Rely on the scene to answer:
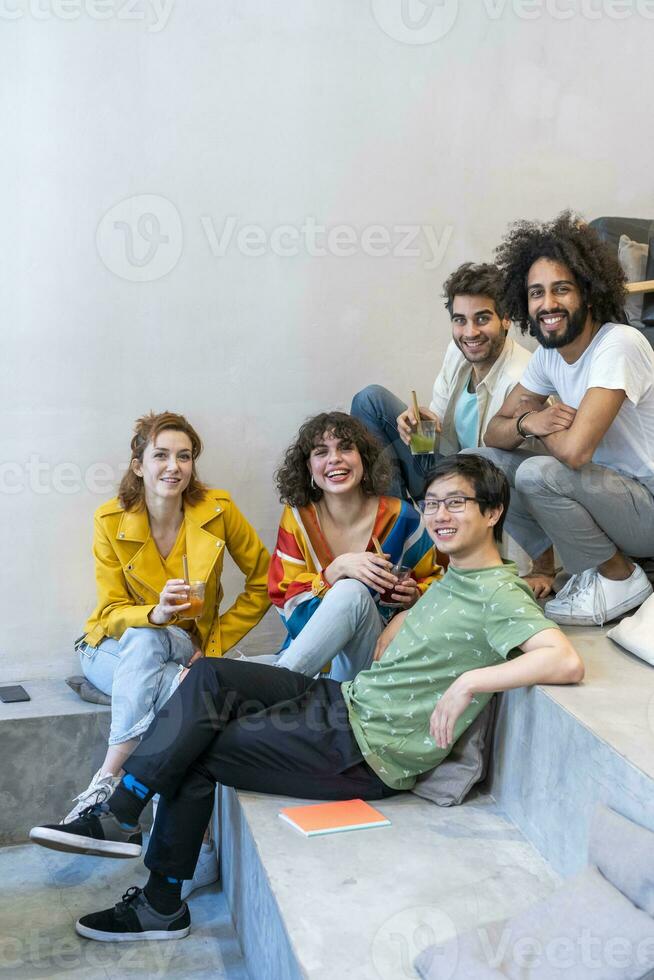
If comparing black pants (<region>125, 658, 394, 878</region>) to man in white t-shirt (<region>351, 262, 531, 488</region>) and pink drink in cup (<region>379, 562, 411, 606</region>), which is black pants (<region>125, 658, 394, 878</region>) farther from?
man in white t-shirt (<region>351, 262, 531, 488</region>)

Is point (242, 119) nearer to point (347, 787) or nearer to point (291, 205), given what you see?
point (291, 205)

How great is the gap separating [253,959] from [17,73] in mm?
2730

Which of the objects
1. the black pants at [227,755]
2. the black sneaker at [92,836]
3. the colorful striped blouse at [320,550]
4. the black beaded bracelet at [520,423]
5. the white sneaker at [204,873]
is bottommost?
the white sneaker at [204,873]

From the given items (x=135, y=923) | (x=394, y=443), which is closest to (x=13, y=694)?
(x=135, y=923)

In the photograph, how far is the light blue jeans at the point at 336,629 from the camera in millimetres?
2586

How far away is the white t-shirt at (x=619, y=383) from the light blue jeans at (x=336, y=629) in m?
0.75

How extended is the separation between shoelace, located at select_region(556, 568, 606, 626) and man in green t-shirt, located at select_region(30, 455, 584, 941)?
453 mm

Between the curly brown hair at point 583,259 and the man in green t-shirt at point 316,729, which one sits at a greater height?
the curly brown hair at point 583,259

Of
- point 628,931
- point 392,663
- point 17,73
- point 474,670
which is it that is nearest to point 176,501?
point 392,663

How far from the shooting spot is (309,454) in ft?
9.65

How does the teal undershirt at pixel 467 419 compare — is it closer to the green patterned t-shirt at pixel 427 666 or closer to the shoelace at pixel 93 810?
the green patterned t-shirt at pixel 427 666

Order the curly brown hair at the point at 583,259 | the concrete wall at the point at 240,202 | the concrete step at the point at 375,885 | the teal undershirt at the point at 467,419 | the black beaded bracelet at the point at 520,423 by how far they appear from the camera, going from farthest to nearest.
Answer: the concrete wall at the point at 240,202, the teal undershirt at the point at 467,419, the black beaded bracelet at the point at 520,423, the curly brown hair at the point at 583,259, the concrete step at the point at 375,885

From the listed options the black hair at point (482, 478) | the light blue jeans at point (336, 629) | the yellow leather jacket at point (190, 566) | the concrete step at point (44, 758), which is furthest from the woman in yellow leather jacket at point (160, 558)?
the black hair at point (482, 478)

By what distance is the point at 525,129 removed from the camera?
12.2 ft
